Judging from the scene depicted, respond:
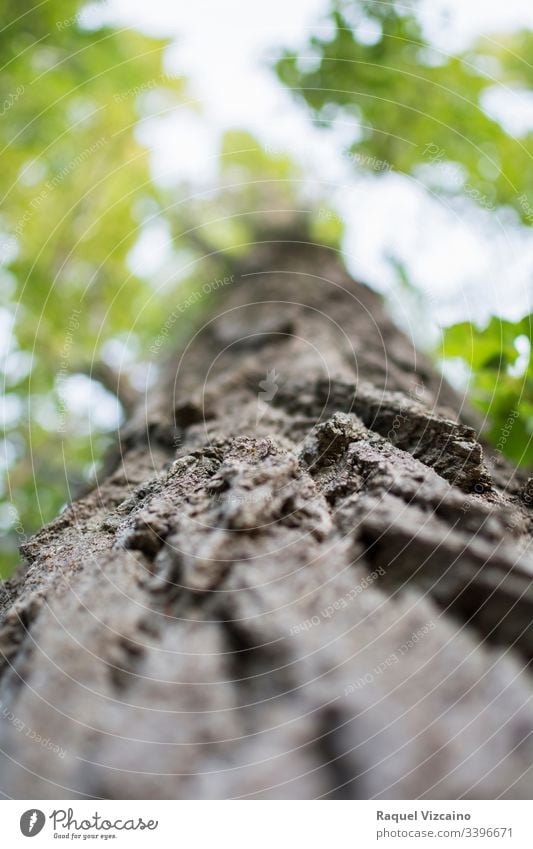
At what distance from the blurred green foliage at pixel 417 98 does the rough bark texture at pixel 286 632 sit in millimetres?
1847

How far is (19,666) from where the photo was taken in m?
1.33

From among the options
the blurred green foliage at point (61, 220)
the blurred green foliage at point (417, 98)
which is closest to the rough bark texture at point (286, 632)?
the blurred green foliage at point (417, 98)

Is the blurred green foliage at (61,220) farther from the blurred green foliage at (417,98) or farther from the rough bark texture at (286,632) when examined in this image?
the rough bark texture at (286,632)

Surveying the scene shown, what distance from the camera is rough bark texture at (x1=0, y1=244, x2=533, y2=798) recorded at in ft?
3.54

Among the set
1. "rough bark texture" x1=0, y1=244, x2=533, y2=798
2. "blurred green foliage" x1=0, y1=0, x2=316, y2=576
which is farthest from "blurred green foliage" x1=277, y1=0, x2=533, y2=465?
"rough bark texture" x1=0, y1=244, x2=533, y2=798

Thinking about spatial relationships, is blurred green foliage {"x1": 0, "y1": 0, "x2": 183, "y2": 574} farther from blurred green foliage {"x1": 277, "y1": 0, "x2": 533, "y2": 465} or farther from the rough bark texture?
the rough bark texture

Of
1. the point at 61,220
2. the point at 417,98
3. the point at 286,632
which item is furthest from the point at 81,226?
the point at 286,632

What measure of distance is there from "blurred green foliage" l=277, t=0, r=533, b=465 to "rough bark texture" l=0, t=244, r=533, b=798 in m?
1.85

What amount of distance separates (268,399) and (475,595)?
4.92 feet

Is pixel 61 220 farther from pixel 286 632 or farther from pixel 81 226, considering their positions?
pixel 286 632

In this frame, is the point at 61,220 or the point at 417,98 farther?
the point at 61,220

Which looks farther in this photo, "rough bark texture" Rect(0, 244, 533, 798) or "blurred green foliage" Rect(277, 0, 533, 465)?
"blurred green foliage" Rect(277, 0, 533, 465)

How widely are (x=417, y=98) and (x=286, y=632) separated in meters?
4.41

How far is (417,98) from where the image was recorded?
4176 mm
